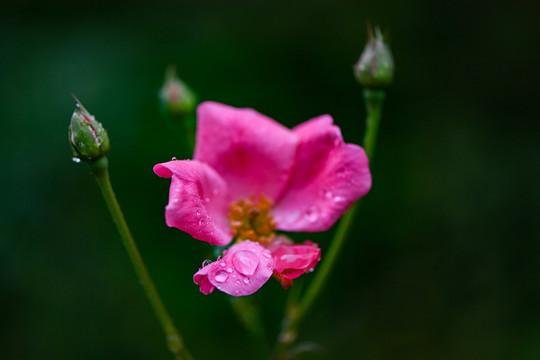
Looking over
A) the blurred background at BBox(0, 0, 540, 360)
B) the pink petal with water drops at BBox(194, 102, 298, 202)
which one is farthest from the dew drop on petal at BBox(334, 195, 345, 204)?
the blurred background at BBox(0, 0, 540, 360)

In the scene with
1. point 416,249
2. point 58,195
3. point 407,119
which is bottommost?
point 416,249

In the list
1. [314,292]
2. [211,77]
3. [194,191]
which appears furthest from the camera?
[211,77]

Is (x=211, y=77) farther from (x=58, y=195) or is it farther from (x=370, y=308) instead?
(x=370, y=308)

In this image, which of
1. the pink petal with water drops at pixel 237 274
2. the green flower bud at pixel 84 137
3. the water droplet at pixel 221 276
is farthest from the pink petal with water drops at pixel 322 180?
the green flower bud at pixel 84 137

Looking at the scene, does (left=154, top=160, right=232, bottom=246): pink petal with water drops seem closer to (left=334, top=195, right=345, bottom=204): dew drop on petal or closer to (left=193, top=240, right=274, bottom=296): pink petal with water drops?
(left=193, top=240, right=274, bottom=296): pink petal with water drops

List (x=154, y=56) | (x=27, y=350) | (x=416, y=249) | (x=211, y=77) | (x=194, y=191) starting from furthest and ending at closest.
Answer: (x=154, y=56) < (x=211, y=77) < (x=416, y=249) < (x=27, y=350) < (x=194, y=191)

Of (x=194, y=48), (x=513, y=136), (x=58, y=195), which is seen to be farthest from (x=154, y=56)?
(x=513, y=136)

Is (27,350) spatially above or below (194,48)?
below

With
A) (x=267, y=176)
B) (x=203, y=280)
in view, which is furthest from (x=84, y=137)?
(x=267, y=176)
